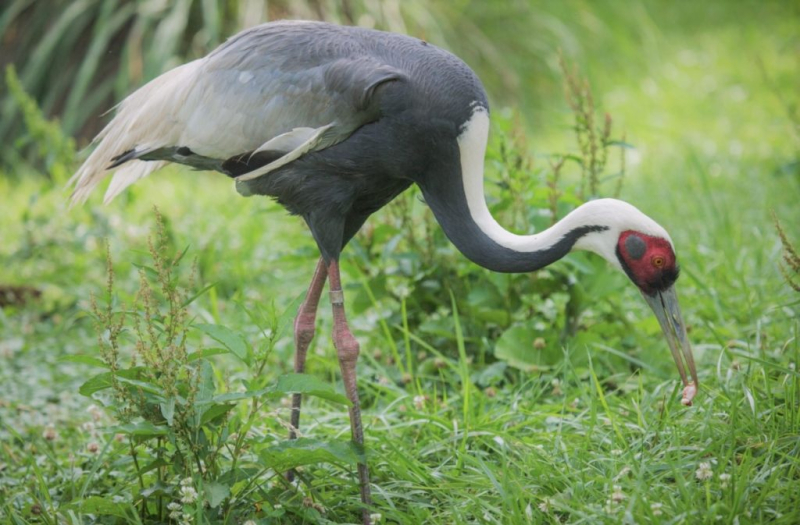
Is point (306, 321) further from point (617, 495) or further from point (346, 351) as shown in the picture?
point (617, 495)

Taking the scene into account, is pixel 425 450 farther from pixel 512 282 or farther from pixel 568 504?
pixel 512 282

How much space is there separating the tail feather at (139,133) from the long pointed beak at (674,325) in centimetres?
196

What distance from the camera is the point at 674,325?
11.0 ft

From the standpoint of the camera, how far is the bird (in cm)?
327

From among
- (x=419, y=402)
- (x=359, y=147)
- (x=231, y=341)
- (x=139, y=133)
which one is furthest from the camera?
(x=419, y=402)

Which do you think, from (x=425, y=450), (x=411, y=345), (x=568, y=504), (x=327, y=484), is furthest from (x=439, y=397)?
(x=568, y=504)

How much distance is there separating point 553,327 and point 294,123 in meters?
1.63

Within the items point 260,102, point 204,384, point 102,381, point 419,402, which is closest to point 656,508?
point 419,402

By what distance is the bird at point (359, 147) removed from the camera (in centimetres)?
327

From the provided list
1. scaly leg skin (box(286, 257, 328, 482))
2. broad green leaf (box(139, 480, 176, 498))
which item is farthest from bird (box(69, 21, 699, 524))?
broad green leaf (box(139, 480, 176, 498))

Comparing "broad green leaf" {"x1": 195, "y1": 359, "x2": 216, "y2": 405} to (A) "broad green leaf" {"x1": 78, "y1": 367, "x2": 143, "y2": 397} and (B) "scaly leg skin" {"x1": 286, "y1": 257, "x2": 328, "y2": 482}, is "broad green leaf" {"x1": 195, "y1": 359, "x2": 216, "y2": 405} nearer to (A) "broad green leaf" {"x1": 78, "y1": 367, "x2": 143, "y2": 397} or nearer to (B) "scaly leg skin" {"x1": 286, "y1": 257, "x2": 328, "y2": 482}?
(A) "broad green leaf" {"x1": 78, "y1": 367, "x2": 143, "y2": 397}

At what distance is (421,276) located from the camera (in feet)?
14.3

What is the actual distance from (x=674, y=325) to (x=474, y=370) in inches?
46.2

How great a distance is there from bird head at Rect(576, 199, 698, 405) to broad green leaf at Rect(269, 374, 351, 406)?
107cm
